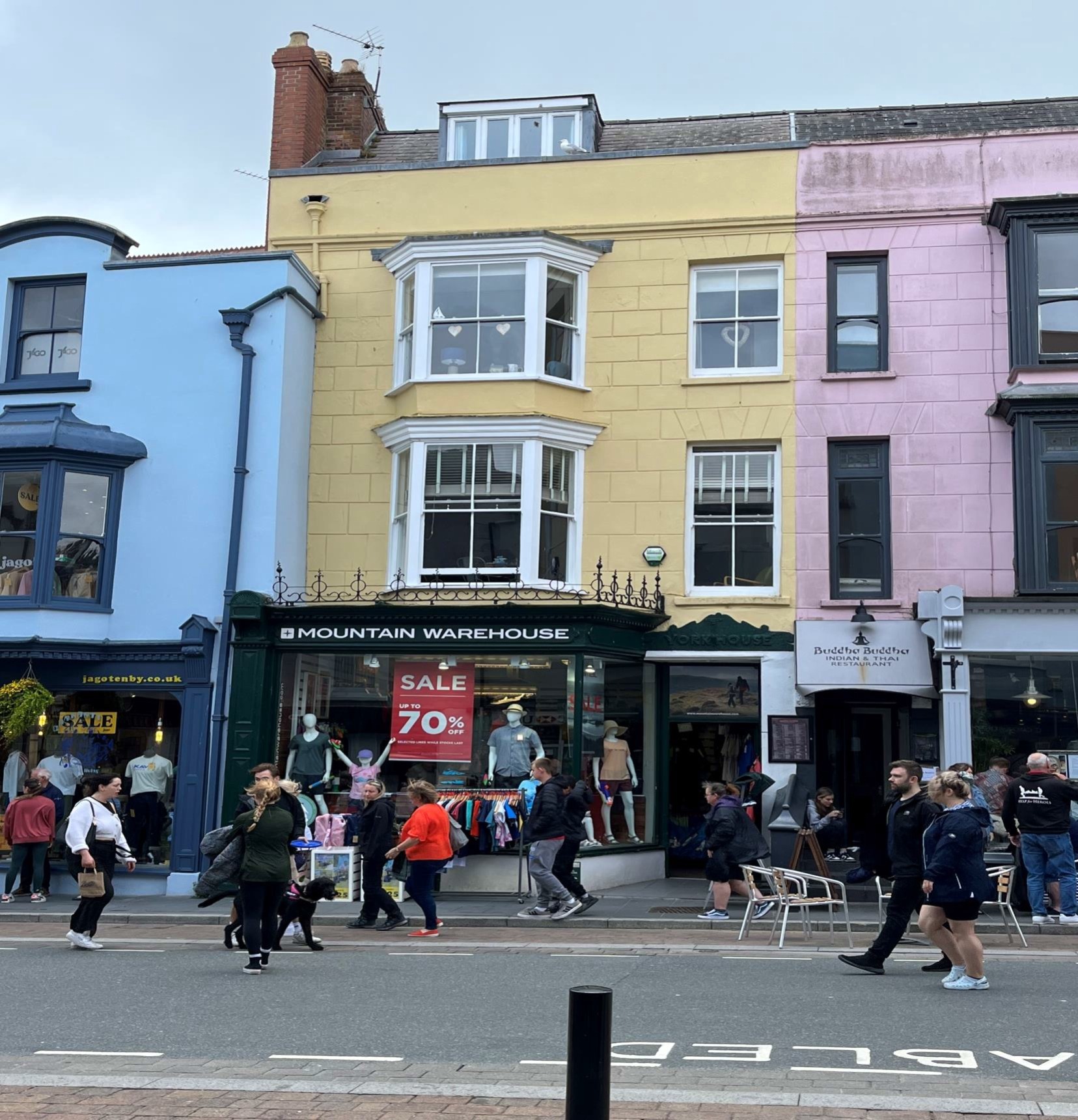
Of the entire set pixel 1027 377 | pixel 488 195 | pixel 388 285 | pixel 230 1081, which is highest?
pixel 488 195

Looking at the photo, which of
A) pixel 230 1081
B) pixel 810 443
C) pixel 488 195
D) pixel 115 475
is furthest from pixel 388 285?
pixel 230 1081

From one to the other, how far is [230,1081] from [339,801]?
1120 centimetres

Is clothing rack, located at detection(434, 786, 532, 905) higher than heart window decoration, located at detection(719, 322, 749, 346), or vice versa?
heart window decoration, located at detection(719, 322, 749, 346)

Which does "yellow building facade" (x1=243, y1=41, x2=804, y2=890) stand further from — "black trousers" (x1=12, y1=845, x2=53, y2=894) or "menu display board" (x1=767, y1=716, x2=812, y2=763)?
"black trousers" (x1=12, y1=845, x2=53, y2=894)

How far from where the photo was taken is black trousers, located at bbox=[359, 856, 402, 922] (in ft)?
45.4

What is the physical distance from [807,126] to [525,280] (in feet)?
18.7

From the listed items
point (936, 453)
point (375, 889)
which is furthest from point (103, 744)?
point (936, 453)

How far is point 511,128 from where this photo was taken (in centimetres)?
2045

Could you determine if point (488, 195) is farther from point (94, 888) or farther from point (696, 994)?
point (696, 994)

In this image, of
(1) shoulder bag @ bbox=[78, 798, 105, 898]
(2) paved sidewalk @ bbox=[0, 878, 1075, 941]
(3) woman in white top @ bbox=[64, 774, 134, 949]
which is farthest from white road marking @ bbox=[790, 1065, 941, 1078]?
(3) woman in white top @ bbox=[64, 774, 134, 949]

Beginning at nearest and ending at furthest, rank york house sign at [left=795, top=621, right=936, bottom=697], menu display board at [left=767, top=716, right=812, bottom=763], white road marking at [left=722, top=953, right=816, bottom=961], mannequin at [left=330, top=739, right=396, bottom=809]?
white road marking at [left=722, top=953, right=816, bottom=961]
york house sign at [left=795, top=621, right=936, bottom=697]
menu display board at [left=767, top=716, right=812, bottom=763]
mannequin at [left=330, top=739, right=396, bottom=809]

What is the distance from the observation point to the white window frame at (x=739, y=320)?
18.7 m

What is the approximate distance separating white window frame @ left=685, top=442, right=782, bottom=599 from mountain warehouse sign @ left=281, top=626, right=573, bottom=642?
2143 mm

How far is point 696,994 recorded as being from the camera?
31.6ft
